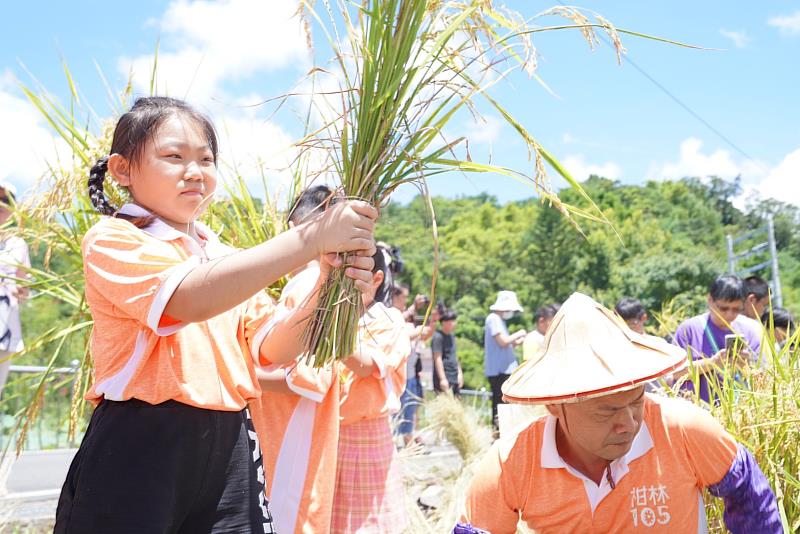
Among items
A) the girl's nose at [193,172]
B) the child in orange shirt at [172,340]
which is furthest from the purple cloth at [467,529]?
the girl's nose at [193,172]

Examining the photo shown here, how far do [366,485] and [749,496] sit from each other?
1.32 metres

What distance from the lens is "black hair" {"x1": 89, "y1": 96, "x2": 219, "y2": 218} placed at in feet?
5.58

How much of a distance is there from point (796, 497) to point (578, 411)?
0.87 meters

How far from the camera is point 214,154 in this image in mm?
1804

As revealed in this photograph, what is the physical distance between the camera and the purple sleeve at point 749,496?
1846 mm

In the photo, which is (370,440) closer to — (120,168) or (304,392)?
(304,392)

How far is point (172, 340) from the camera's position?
1562 millimetres

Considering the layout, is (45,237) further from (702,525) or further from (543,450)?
(702,525)

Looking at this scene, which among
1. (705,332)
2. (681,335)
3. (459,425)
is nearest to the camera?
(681,335)

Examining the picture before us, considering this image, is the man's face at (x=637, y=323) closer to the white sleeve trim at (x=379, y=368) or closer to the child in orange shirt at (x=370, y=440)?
the child in orange shirt at (x=370, y=440)

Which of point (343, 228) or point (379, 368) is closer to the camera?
point (343, 228)

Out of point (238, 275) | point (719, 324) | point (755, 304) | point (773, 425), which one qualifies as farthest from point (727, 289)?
point (238, 275)

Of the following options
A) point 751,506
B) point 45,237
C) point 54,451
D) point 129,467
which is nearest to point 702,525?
point 751,506

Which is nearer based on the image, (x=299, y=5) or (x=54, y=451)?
(x=299, y=5)
